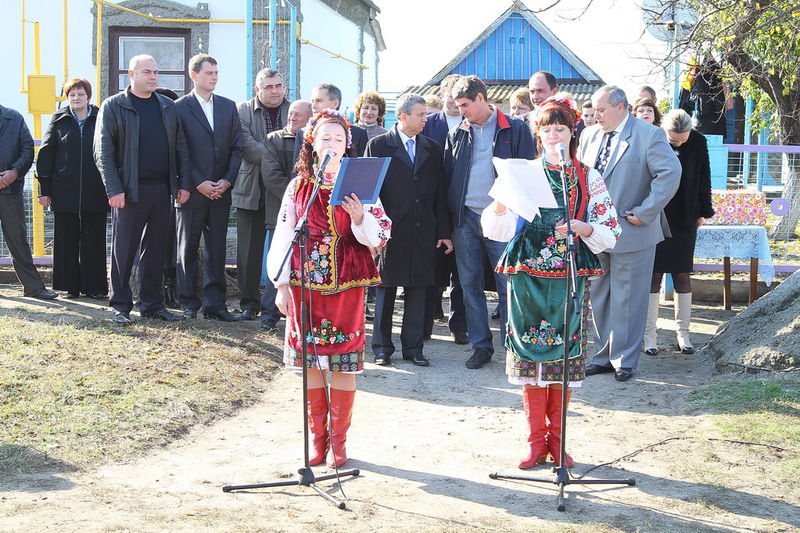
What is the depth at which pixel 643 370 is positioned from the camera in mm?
7734

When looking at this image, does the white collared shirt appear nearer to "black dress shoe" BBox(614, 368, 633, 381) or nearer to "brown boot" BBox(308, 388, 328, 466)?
"black dress shoe" BBox(614, 368, 633, 381)

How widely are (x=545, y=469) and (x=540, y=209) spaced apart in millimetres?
1383

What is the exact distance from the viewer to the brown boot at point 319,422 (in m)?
5.16

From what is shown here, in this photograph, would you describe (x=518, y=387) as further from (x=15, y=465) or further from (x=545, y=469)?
(x=15, y=465)

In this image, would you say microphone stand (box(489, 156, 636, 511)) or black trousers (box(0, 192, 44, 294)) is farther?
black trousers (box(0, 192, 44, 294))

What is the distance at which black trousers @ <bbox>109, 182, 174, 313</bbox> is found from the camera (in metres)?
8.54

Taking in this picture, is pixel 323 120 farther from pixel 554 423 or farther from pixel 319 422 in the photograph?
pixel 554 423

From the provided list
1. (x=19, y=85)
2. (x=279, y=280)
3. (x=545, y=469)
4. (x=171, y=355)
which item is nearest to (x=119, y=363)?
(x=171, y=355)

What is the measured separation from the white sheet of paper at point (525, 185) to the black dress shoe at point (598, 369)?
302 cm

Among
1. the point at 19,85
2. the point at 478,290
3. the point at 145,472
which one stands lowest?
the point at 145,472

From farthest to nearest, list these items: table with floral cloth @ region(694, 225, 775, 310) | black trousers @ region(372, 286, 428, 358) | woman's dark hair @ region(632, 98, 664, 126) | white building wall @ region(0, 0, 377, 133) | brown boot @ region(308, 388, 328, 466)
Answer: white building wall @ region(0, 0, 377, 133) < table with floral cloth @ region(694, 225, 775, 310) < woman's dark hair @ region(632, 98, 664, 126) < black trousers @ region(372, 286, 428, 358) < brown boot @ region(308, 388, 328, 466)

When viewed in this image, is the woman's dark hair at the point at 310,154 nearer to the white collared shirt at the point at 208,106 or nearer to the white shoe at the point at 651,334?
the white collared shirt at the point at 208,106

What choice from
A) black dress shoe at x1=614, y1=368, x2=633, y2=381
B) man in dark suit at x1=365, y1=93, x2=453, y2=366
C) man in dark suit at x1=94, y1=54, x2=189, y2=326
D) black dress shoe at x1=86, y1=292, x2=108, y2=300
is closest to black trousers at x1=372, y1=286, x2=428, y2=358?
man in dark suit at x1=365, y1=93, x2=453, y2=366

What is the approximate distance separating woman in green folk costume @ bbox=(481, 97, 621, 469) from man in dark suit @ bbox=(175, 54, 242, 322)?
4.36 metres
